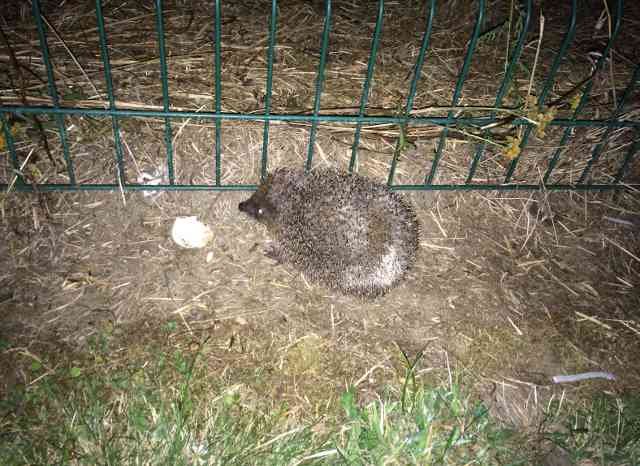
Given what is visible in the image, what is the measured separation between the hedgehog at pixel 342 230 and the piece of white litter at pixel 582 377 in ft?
3.68

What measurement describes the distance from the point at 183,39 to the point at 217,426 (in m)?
3.73

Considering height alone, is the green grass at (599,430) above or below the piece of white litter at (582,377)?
above

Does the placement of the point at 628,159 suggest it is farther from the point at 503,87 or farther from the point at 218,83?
the point at 218,83

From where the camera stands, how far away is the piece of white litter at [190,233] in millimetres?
3844

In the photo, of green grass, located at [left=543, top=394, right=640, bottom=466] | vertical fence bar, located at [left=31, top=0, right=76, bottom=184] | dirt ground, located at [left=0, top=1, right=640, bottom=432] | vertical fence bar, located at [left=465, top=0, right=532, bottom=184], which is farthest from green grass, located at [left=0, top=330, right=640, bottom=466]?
vertical fence bar, located at [left=465, top=0, right=532, bottom=184]

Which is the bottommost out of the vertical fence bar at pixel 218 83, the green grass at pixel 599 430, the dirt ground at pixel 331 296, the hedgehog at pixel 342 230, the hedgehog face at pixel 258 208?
the dirt ground at pixel 331 296

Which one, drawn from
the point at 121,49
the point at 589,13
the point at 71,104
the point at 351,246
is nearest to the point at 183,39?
the point at 121,49

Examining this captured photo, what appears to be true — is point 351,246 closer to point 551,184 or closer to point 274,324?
point 274,324

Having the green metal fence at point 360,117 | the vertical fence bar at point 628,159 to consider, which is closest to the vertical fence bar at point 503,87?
the green metal fence at point 360,117

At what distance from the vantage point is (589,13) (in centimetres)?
642

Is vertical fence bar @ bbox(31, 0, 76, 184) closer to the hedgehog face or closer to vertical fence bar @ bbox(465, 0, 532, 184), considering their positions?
the hedgehog face

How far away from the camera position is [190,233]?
3842mm

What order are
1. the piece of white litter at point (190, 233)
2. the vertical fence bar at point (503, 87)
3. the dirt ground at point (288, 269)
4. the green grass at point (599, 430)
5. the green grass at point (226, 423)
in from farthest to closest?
the piece of white litter at point (190, 233)
the vertical fence bar at point (503, 87)
the dirt ground at point (288, 269)
the green grass at point (599, 430)
the green grass at point (226, 423)

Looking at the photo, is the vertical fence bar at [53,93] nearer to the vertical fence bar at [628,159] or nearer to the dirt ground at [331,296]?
the dirt ground at [331,296]
